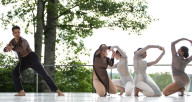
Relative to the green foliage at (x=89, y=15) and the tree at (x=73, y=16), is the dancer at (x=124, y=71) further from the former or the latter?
the green foliage at (x=89, y=15)

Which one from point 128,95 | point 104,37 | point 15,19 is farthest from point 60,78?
point 128,95

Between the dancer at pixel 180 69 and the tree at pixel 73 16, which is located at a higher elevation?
the tree at pixel 73 16

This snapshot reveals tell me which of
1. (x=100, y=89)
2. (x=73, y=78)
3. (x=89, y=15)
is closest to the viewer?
(x=100, y=89)

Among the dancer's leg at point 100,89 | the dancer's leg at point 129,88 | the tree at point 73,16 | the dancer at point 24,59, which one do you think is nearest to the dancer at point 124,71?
the dancer's leg at point 129,88

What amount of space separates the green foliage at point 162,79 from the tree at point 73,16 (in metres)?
5.24

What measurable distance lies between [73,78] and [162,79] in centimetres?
492

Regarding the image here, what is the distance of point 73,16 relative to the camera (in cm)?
1650

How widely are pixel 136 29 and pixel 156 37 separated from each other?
4.25 m

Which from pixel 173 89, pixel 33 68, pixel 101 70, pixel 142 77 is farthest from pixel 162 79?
pixel 33 68

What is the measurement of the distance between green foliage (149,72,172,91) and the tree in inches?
206

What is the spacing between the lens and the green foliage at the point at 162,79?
1053 centimetres

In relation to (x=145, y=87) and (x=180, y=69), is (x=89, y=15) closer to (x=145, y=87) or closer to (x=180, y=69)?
(x=180, y=69)

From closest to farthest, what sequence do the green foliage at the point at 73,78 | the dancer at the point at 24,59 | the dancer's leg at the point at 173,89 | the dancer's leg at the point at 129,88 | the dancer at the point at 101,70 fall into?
the dancer at the point at 24,59, the dancer at the point at 101,70, the dancer's leg at the point at 129,88, the dancer's leg at the point at 173,89, the green foliage at the point at 73,78

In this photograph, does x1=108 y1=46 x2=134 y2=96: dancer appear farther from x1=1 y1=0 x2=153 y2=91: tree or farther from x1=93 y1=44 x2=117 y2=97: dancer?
x1=1 y1=0 x2=153 y2=91: tree
